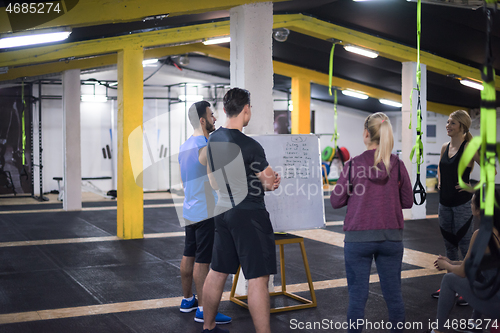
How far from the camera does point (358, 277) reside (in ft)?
7.88

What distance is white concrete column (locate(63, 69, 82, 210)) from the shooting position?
9.49 metres

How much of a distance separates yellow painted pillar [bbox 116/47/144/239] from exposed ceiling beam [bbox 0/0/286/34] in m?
2.49

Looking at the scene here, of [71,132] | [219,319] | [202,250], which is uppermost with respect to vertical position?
[71,132]

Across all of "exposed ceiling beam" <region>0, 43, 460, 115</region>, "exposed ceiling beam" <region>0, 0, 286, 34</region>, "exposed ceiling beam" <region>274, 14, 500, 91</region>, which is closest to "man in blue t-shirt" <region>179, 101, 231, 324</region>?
"exposed ceiling beam" <region>0, 0, 286, 34</region>

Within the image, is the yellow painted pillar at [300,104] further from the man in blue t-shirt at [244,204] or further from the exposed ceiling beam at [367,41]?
the man in blue t-shirt at [244,204]

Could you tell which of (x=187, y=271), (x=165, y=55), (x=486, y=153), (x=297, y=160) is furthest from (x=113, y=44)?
(x=486, y=153)

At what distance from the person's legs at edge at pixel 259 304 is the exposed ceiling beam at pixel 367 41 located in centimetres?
541

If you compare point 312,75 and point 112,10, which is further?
point 312,75

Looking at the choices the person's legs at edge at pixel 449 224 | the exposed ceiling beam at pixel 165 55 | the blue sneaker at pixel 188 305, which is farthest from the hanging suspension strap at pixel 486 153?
the exposed ceiling beam at pixel 165 55

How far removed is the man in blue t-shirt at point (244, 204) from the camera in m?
2.56

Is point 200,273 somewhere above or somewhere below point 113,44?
below

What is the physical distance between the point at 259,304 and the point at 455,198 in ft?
6.37

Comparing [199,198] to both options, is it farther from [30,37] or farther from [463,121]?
[30,37]

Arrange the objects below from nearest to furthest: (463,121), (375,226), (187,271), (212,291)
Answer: (375,226)
(212,291)
(187,271)
(463,121)
